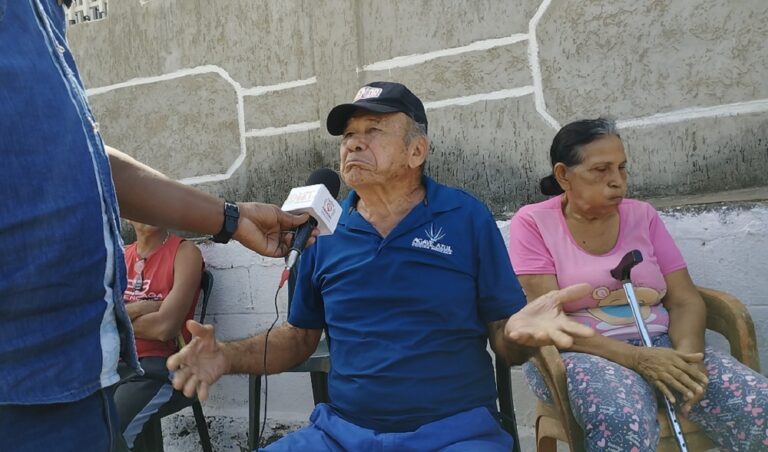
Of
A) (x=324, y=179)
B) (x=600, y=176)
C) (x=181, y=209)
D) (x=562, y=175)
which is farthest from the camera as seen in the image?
(x=324, y=179)

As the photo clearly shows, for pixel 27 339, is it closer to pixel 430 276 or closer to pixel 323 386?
pixel 430 276

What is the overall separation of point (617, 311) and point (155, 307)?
2331 millimetres

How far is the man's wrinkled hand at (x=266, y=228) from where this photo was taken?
1.81 m

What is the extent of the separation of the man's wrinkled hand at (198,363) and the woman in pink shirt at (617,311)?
1199 mm

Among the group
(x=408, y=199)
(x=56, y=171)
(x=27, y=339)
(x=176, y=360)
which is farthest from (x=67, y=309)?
(x=408, y=199)

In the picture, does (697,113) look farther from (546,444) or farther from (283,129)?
(283,129)

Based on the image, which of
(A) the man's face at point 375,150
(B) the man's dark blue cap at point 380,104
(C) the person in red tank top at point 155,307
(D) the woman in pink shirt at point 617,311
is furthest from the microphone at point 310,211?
(C) the person in red tank top at point 155,307

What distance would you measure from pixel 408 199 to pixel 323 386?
1080mm

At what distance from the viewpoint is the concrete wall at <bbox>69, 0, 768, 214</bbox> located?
3227 millimetres

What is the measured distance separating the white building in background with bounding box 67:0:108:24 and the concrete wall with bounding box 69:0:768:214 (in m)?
0.17

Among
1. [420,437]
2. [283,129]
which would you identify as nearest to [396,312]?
[420,437]

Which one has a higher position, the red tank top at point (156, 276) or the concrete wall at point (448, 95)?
the concrete wall at point (448, 95)

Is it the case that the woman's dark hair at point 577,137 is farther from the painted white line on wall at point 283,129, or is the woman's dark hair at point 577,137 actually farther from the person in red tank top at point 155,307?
the person in red tank top at point 155,307

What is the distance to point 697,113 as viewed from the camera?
3.25 meters
